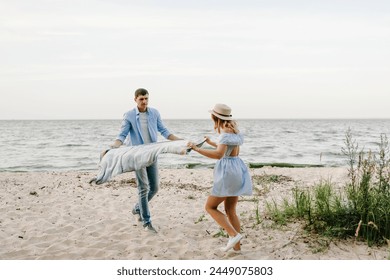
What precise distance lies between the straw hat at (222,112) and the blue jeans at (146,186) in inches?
60.6

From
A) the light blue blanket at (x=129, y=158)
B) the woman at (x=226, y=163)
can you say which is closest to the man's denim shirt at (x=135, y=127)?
the light blue blanket at (x=129, y=158)

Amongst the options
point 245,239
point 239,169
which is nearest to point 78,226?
point 245,239

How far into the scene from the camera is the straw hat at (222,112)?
456cm

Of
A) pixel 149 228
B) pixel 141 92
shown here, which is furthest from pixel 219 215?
pixel 141 92

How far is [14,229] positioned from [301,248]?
4.14 metres

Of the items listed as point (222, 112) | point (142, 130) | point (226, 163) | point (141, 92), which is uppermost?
point (141, 92)

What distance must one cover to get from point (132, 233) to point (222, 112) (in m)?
2.38

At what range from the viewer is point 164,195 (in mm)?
9000

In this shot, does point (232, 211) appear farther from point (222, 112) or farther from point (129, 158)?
point (129, 158)

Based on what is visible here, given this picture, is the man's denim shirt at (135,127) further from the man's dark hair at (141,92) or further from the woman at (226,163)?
the woman at (226,163)

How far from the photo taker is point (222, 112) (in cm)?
458

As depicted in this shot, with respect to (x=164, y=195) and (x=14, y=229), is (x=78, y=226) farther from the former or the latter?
(x=164, y=195)
